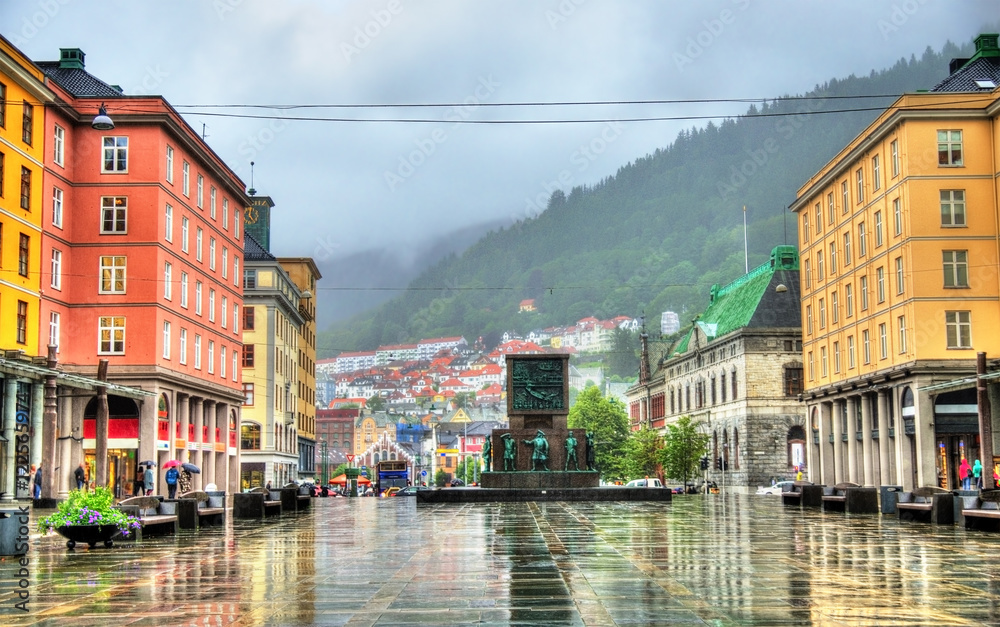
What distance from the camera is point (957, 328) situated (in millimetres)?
56938

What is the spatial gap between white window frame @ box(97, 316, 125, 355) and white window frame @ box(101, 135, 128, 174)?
23.7 ft

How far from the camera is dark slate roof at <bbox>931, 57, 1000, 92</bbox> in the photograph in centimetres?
6138

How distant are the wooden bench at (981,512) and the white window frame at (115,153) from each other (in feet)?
137

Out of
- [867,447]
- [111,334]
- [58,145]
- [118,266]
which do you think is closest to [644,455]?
[867,447]

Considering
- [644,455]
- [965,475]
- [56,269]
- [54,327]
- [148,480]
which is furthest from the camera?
[644,455]

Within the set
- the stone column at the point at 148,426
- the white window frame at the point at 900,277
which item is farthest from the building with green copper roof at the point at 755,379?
the stone column at the point at 148,426

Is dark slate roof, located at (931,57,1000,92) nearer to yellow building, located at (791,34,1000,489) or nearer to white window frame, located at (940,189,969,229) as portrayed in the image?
yellow building, located at (791,34,1000,489)

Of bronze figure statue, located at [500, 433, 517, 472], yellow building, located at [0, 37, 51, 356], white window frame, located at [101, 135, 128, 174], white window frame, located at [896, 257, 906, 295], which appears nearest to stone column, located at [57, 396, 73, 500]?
yellow building, located at [0, 37, 51, 356]

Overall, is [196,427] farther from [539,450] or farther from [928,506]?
[928,506]

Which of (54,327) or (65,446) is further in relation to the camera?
(54,327)

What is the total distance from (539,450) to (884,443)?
883 inches

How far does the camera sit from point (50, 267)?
2062 inches

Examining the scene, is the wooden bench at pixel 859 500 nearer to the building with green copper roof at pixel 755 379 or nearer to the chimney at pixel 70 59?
the chimney at pixel 70 59

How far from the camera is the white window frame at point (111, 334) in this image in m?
54.3
